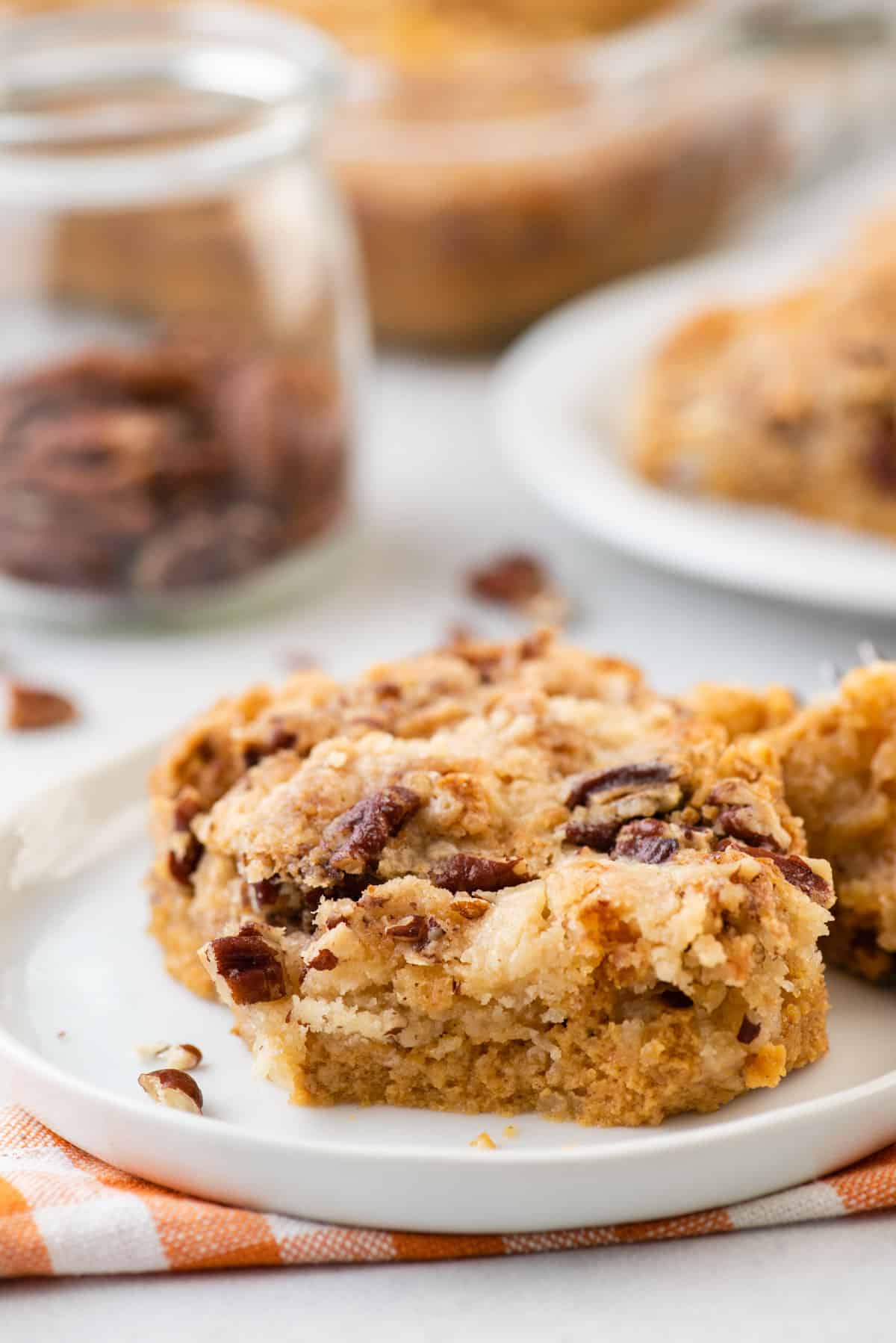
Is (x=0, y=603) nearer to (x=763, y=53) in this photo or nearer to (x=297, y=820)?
(x=297, y=820)

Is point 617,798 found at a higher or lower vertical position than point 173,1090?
higher

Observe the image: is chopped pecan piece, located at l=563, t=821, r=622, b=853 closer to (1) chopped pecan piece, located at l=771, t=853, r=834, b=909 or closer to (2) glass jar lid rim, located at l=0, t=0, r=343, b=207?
(1) chopped pecan piece, located at l=771, t=853, r=834, b=909

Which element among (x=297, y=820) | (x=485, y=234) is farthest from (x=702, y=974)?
(x=485, y=234)

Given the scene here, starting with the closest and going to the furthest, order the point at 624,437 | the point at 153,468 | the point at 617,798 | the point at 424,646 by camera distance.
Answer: the point at 617,798
the point at 153,468
the point at 424,646
the point at 624,437

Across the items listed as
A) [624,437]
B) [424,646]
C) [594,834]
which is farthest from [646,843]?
[624,437]

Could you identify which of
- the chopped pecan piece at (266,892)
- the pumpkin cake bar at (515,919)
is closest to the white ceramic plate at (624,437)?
the pumpkin cake bar at (515,919)

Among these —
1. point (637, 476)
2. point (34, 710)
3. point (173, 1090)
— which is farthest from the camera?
point (637, 476)

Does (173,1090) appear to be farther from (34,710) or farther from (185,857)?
(34,710)
